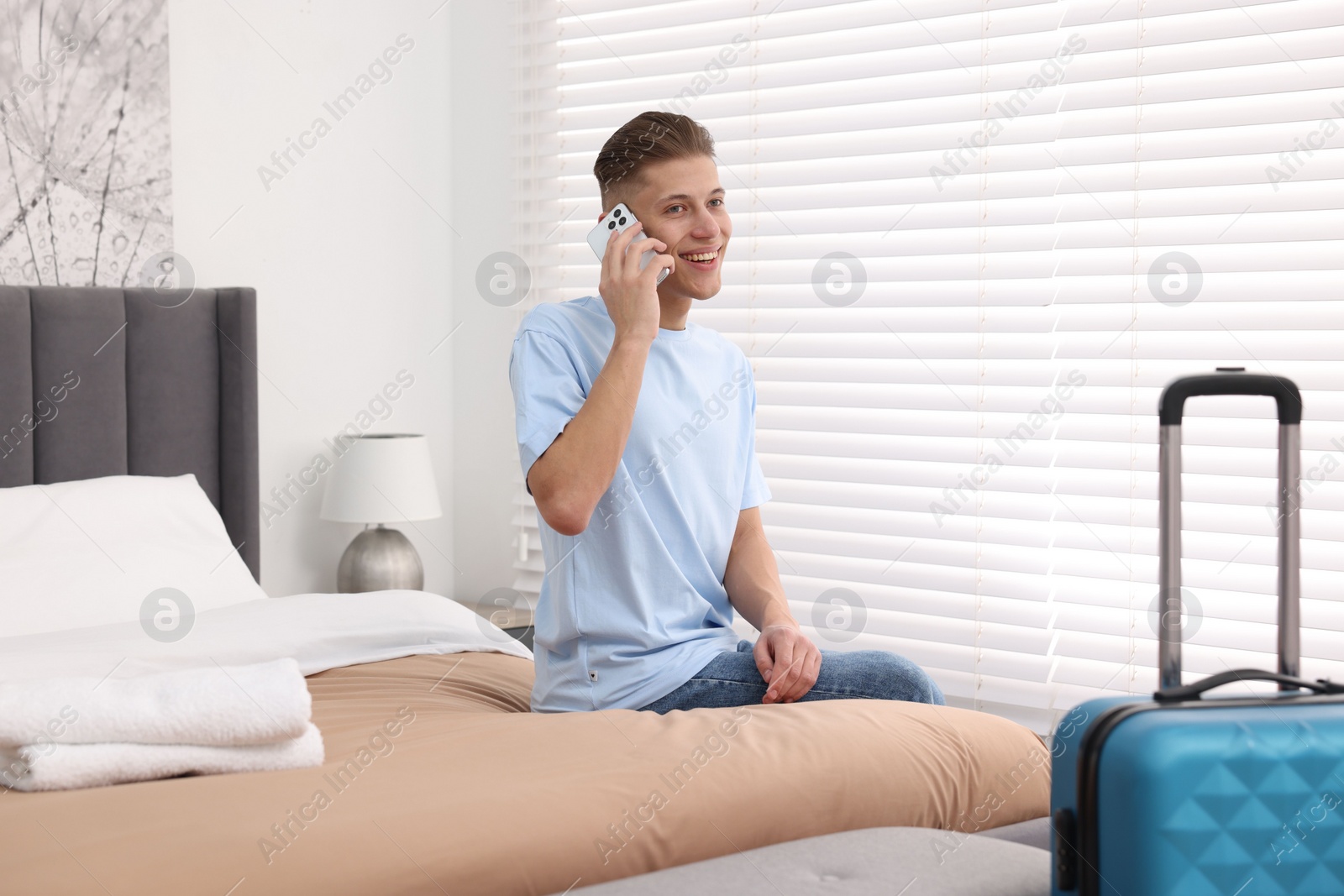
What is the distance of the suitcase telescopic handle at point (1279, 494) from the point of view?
0.84 m

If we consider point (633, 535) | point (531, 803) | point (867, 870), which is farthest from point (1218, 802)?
point (633, 535)

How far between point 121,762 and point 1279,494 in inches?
44.5

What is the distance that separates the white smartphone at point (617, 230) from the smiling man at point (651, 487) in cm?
2

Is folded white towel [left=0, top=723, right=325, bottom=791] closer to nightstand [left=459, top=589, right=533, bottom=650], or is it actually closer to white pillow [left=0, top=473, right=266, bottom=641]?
white pillow [left=0, top=473, right=266, bottom=641]

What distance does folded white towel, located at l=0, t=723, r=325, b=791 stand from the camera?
116cm

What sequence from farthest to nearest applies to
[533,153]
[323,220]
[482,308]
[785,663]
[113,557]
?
[482,308] < [533,153] < [323,220] < [113,557] < [785,663]

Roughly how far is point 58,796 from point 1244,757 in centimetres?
109

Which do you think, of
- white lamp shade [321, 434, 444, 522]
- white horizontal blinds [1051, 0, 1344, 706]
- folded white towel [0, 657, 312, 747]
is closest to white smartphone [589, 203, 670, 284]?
folded white towel [0, 657, 312, 747]

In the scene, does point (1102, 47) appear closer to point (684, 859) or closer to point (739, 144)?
point (739, 144)

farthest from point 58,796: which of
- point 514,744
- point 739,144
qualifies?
point 739,144

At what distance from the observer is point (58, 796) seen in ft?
3.71

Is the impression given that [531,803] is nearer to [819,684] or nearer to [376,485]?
[819,684]

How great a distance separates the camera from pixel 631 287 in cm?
155

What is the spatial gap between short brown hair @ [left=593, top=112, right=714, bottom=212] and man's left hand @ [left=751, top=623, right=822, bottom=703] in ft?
2.29
